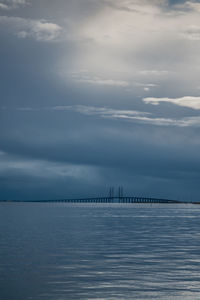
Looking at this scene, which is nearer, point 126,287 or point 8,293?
point 8,293

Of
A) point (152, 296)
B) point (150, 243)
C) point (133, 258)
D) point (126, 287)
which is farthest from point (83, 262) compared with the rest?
point (150, 243)

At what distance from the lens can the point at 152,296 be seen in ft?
64.1

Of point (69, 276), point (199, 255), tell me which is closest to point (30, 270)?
point (69, 276)

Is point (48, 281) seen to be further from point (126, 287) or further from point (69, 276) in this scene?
point (126, 287)

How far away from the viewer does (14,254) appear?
33.3 metres

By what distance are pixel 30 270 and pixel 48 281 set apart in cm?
345

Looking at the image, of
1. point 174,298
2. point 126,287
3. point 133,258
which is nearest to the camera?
point 174,298

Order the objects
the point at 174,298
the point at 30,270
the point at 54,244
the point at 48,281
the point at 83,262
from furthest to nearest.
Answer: the point at 54,244, the point at 83,262, the point at 30,270, the point at 48,281, the point at 174,298

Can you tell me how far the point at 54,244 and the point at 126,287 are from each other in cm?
2025

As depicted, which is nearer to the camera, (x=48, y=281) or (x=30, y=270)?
(x=48, y=281)

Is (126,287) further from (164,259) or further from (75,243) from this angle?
(75,243)

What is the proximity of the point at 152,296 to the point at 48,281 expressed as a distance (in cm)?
600

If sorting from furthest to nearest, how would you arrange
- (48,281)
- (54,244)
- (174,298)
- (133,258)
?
(54,244) → (133,258) → (48,281) → (174,298)

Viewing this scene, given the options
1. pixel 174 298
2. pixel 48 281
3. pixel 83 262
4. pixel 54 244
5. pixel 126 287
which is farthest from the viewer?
pixel 54 244
